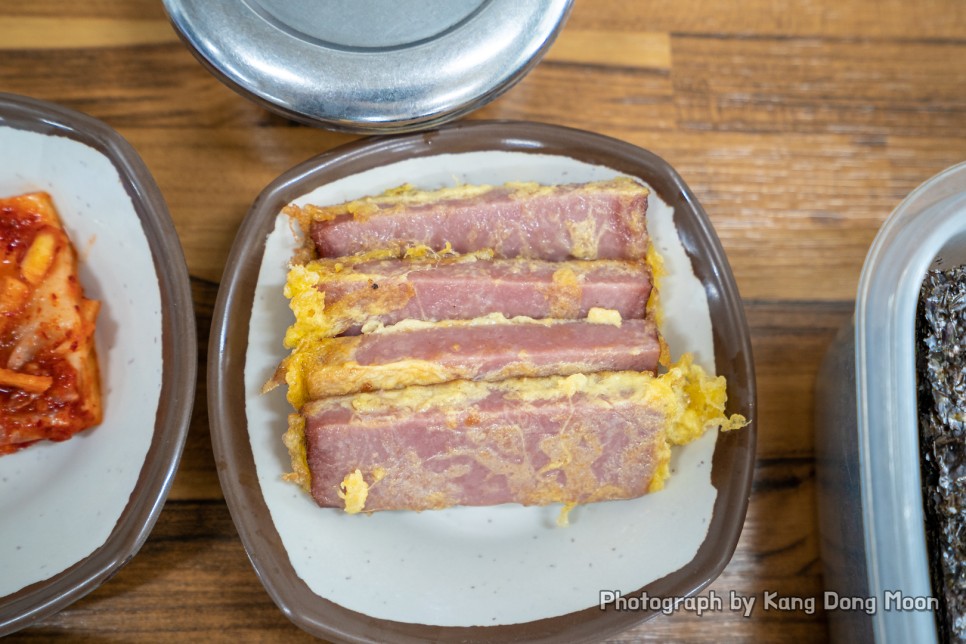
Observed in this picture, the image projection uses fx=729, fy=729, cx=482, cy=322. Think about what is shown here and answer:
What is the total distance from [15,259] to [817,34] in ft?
8.85

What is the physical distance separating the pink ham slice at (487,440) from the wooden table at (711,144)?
50 centimetres

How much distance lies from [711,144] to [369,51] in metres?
1.19

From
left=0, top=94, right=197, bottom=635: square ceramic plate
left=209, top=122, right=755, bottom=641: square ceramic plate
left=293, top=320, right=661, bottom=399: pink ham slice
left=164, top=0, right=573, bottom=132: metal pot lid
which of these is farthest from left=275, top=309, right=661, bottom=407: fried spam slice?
left=164, top=0, right=573, bottom=132: metal pot lid

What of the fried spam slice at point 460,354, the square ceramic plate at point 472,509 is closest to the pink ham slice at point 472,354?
the fried spam slice at point 460,354

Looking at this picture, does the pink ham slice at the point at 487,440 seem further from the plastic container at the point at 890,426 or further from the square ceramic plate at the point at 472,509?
the plastic container at the point at 890,426

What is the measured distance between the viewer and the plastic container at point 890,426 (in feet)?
5.88

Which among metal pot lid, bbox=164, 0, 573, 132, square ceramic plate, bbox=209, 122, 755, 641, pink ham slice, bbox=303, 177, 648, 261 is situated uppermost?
metal pot lid, bbox=164, 0, 573, 132

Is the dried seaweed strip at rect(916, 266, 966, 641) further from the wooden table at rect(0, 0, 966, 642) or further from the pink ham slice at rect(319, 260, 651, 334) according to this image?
the pink ham slice at rect(319, 260, 651, 334)

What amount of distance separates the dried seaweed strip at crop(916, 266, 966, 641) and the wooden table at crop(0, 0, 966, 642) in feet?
1.54

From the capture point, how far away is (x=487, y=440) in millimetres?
2002

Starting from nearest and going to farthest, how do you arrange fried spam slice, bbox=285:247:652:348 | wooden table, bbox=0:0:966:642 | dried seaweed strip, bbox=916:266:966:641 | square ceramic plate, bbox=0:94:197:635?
dried seaweed strip, bbox=916:266:966:641 < square ceramic plate, bbox=0:94:197:635 < fried spam slice, bbox=285:247:652:348 < wooden table, bbox=0:0:966:642

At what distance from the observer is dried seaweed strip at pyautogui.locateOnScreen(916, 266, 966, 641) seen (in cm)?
178

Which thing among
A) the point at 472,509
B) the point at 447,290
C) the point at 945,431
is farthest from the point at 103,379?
the point at 945,431

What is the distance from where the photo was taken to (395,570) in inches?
81.5
